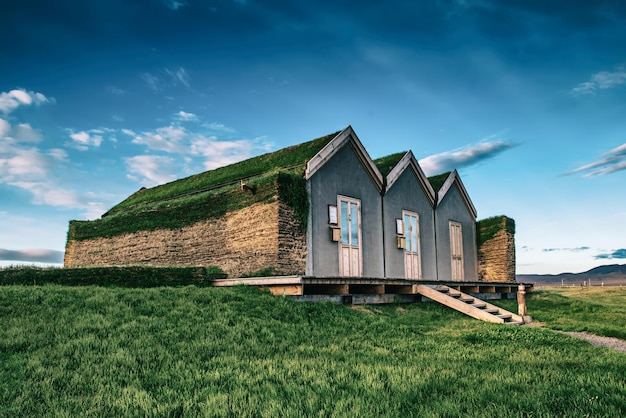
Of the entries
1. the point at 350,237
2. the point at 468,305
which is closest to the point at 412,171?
the point at 350,237

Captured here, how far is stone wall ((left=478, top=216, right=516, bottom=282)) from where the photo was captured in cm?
2480

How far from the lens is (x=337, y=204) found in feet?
57.2

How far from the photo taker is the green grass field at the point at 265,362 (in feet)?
18.5

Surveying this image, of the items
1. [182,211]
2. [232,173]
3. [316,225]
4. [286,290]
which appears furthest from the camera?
[232,173]

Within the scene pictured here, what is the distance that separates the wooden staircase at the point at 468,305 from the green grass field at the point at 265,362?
1563 mm

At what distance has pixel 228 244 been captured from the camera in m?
17.4

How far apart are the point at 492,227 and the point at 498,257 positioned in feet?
5.06

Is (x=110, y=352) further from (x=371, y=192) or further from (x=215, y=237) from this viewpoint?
(x=371, y=192)

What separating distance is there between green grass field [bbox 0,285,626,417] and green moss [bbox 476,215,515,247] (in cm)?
1306

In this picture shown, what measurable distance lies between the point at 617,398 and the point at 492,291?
1551cm

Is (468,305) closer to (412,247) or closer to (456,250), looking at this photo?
(412,247)

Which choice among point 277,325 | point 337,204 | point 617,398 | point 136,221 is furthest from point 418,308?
point 136,221

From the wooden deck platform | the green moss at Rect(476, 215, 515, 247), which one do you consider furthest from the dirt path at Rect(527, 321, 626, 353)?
the green moss at Rect(476, 215, 515, 247)

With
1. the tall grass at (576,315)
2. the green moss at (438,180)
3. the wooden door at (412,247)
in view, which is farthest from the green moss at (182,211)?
the green moss at (438,180)
